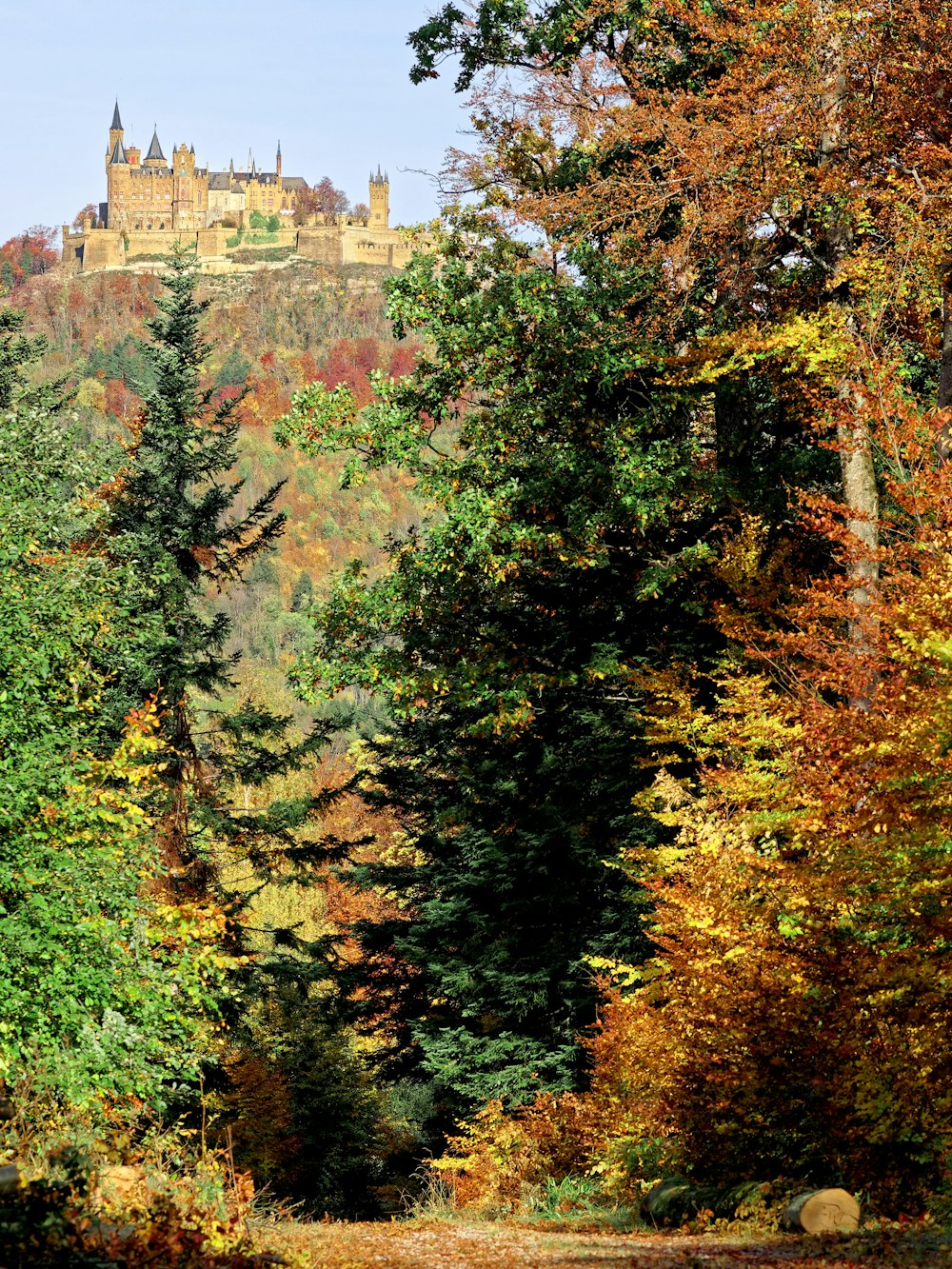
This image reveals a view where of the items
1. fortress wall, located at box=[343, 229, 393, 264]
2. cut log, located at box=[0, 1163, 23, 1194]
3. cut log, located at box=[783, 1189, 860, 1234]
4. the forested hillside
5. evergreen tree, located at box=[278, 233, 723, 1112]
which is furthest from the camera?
fortress wall, located at box=[343, 229, 393, 264]

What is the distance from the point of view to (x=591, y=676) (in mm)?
18406

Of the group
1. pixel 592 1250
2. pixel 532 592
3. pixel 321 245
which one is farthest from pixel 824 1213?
pixel 321 245

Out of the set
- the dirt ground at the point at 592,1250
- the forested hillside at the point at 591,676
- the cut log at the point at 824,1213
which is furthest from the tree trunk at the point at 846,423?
the dirt ground at the point at 592,1250

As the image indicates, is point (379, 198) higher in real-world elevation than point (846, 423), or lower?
higher

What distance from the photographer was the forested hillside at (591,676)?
1075cm

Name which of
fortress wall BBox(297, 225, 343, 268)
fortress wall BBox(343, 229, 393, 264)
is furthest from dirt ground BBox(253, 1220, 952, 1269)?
fortress wall BBox(297, 225, 343, 268)

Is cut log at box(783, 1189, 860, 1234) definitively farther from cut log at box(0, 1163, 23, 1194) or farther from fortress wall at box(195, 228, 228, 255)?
fortress wall at box(195, 228, 228, 255)

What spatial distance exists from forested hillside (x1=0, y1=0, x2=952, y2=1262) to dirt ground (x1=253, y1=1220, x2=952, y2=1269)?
83 centimetres

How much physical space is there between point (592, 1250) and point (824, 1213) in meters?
1.54

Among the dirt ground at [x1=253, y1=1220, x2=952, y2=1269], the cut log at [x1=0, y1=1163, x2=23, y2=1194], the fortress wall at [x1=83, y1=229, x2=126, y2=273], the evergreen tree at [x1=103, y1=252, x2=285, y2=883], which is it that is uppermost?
the fortress wall at [x1=83, y1=229, x2=126, y2=273]

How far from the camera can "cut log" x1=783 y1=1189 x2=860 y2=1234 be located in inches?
359

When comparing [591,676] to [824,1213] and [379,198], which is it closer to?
[824,1213]

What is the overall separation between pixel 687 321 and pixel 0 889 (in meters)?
11.0

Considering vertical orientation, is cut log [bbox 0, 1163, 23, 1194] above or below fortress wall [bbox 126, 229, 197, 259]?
below
